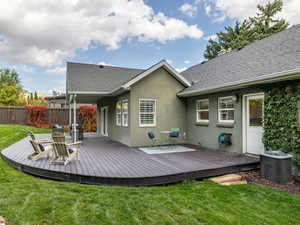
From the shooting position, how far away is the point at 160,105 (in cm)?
962

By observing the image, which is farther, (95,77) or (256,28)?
(256,28)

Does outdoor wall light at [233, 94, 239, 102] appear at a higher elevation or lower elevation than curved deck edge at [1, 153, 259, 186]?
higher

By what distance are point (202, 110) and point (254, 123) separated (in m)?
2.71

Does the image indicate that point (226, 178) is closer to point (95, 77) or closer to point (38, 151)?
point (38, 151)

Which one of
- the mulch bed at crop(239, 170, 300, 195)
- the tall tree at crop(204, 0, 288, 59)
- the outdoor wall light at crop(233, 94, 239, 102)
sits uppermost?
the tall tree at crop(204, 0, 288, 59)

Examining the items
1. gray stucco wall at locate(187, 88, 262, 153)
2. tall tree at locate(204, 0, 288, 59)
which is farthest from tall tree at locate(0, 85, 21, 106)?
tall tree at locate(204, 0, 288, 59)

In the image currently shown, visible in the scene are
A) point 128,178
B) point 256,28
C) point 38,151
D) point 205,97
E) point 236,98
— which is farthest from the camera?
point 256,28

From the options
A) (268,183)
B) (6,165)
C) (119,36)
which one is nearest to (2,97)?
(119,36)

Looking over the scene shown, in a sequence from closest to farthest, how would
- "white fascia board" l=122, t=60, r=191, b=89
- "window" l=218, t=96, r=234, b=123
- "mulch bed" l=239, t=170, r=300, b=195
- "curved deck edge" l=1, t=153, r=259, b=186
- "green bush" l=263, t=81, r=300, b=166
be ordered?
"curved deck edge" l=1, t=153, r=259, b=186 → "mulch bed" l=239, t=170, r=300, b=195 → "green bush" l=263, t=81, r=300, b=166 → "window" l=218, t=96, r=234, b=123 → "white fascia board" l=122, t=60, r=191, b=89

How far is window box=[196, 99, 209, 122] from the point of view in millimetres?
9062

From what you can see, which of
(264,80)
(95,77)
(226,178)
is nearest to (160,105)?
(264,80)

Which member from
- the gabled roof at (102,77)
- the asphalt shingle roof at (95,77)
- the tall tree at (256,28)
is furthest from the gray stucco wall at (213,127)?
the tall tree at (256,28)

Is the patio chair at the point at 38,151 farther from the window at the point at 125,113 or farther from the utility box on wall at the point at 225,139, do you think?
the utility box on wall at the point at 225,139

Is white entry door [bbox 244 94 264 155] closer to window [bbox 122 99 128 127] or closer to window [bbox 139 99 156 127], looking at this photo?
window [bbox 139 99 156 127]
